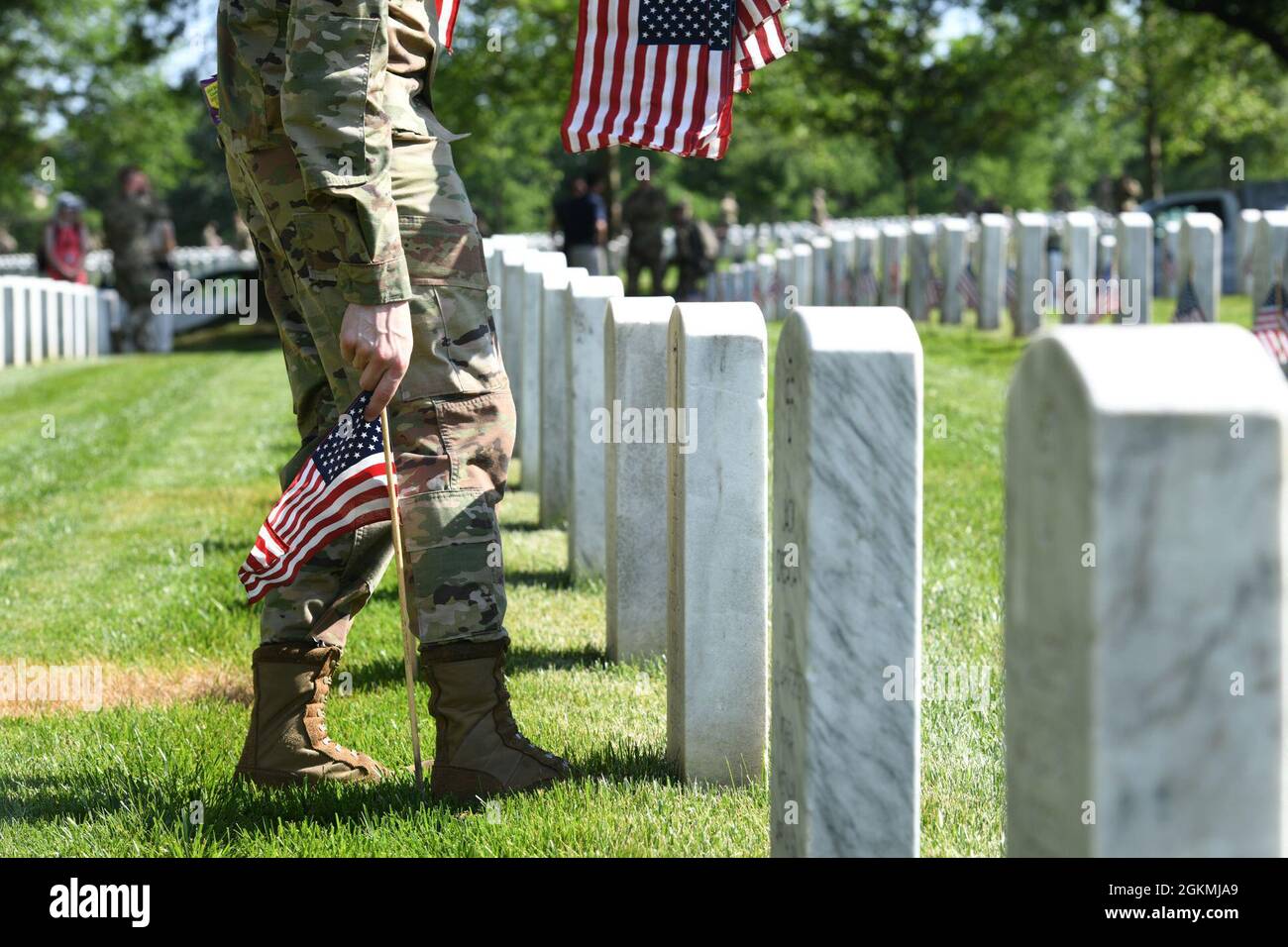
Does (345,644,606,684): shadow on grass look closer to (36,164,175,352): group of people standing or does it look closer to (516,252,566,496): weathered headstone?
(516,252,566,496): weathered headstone

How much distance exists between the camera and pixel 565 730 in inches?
158

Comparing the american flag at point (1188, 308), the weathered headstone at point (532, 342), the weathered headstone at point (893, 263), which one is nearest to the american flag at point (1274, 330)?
the american flag at point (1188, 308)

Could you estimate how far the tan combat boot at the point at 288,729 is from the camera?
12.0ft

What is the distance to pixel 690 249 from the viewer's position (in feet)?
73.4

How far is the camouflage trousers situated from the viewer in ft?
11.3

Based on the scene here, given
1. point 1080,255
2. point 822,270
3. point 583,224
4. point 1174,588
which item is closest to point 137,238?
point 583,224

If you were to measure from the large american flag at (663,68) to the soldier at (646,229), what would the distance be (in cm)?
1596

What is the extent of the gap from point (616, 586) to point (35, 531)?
13.5 feet

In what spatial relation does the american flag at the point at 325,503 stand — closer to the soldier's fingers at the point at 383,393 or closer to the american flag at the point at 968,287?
the soldier's fingers at the point at 383,393

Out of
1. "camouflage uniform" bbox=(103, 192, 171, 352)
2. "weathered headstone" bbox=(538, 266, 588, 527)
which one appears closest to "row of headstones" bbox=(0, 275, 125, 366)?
"camouflage uniform" bbox=(103, 192, 171, 352)

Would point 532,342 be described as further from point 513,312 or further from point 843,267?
point 843,267

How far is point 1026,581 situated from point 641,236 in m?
19.6

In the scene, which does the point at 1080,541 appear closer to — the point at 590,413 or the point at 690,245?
the point at 590,413
